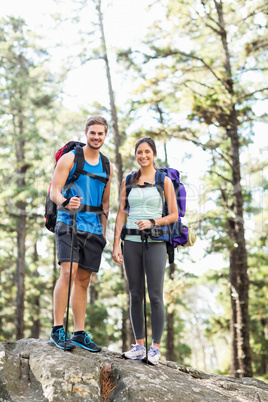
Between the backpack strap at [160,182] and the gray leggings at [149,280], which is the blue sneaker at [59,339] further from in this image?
the backpack strap at [160,182]

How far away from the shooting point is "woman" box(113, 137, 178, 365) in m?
4.18

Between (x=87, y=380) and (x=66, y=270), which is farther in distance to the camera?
(x=66, y=270)

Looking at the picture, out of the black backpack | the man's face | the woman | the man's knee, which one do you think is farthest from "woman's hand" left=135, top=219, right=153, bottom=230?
the man's face

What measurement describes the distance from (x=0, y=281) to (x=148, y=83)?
15076 mm

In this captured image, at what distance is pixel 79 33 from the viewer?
43.9 feet

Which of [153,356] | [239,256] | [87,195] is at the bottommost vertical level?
[153,356]

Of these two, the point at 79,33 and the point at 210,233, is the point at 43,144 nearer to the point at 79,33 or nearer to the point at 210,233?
the point at 79,33

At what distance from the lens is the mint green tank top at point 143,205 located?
4305mm

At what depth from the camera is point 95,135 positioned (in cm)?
427

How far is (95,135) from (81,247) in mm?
1225

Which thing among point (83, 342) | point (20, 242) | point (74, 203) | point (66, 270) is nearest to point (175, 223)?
point (74, 203)

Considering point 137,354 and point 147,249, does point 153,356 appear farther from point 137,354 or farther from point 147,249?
point 147,249

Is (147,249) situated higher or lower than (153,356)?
higher

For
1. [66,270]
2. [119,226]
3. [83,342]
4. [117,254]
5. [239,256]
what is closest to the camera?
[66,270]
